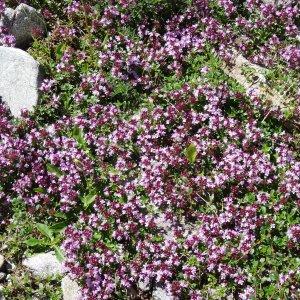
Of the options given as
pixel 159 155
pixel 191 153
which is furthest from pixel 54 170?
pixel 191 153

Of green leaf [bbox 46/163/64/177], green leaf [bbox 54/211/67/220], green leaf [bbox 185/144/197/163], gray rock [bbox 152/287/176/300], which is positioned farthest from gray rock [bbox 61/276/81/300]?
green leaf [bbox 185/144/197/163]

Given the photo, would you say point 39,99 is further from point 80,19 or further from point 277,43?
point 277,43

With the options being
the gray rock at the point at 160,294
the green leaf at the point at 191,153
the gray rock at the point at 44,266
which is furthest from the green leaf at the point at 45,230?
the green leaf at the point at 191,153

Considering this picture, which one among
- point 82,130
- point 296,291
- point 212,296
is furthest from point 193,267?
point 82,130

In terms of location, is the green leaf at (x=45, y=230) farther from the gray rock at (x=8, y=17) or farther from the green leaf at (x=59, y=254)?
the gray rock at (x=8, y=17)

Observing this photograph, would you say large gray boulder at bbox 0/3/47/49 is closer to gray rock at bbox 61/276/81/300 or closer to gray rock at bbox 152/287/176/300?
gray rock at bbox 61/276/81/300

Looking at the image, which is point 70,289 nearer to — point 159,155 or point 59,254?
point 59,254
